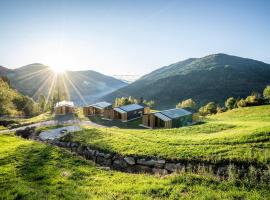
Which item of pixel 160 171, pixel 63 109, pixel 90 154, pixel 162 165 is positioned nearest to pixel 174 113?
pixel 90 154

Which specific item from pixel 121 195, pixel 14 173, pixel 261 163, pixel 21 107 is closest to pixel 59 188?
pixel 121 195

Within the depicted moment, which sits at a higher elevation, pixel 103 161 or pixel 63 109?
pixel 63 109

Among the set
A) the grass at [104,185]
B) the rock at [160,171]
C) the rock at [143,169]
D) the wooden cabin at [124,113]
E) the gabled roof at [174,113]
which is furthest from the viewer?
the wooden cabin at [124,113]

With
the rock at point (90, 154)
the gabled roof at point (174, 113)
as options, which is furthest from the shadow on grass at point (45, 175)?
the gabled roof at point (174, 113)

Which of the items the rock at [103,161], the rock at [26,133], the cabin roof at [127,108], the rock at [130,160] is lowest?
the rock at [26,133]

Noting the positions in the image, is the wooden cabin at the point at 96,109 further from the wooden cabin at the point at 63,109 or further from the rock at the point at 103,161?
the rock at the point at 103,161

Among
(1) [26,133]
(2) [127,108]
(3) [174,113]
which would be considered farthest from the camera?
(2) [127,108]

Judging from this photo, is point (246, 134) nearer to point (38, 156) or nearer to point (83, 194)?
point (83, 194)

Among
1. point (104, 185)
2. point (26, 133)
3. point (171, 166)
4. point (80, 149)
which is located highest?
point (104, 185)

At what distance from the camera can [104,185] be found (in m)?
13.3

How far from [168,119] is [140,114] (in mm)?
20392

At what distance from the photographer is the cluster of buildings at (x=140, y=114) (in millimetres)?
54969

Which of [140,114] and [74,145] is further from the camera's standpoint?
[140,114]

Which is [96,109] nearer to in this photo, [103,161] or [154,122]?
[154,122]
